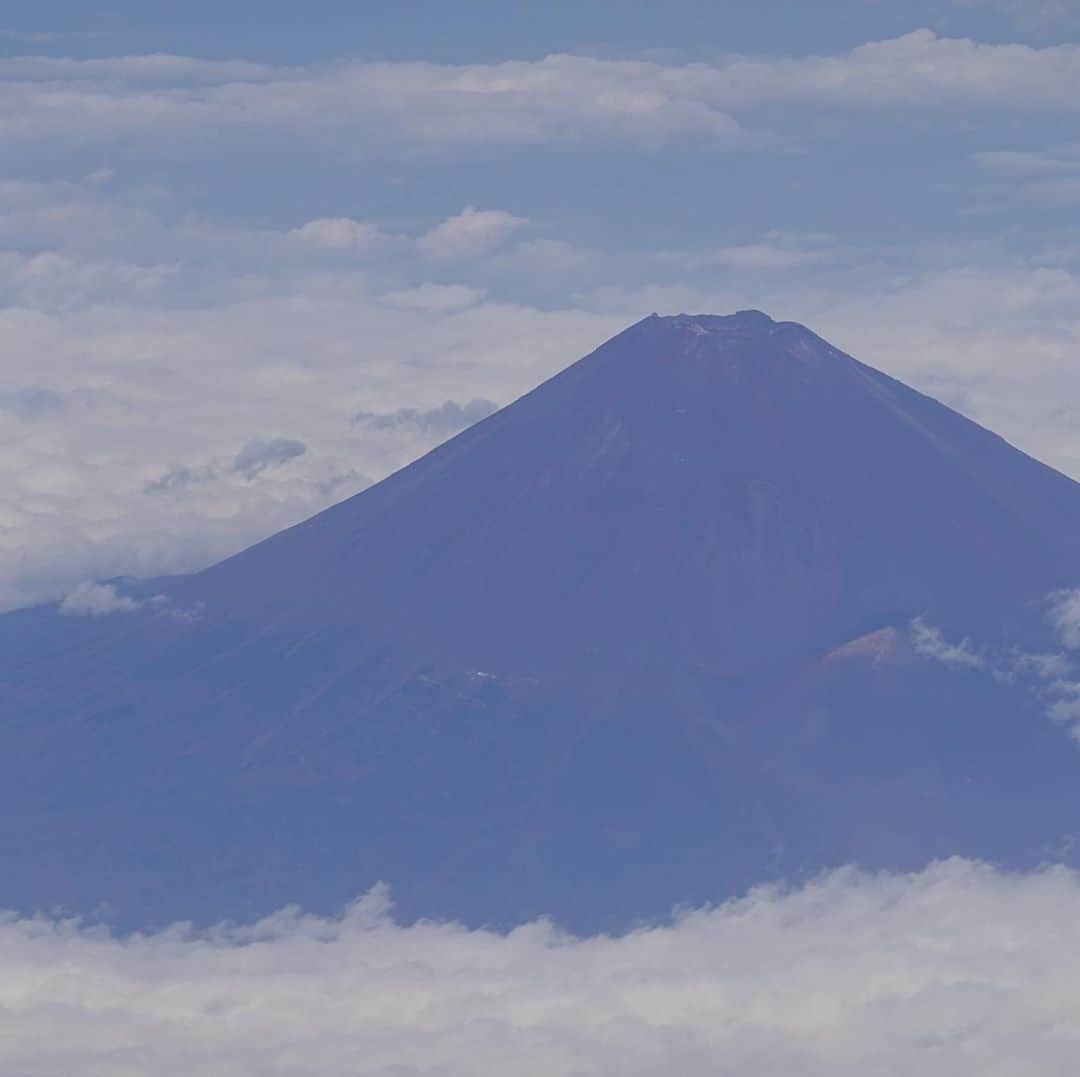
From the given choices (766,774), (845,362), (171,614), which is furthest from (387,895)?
(845,362)

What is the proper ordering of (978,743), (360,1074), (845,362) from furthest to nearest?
1. (845,362)
2. (978,743)
3. (360,1074)

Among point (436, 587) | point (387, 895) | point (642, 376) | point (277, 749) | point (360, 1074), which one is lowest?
point (360, 1074)

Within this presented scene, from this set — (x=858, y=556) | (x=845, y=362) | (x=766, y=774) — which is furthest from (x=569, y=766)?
(x=845, y=362)

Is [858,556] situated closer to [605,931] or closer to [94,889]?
[605,931]

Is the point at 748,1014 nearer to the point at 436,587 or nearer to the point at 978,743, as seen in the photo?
the point at 978,743

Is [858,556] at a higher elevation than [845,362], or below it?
below

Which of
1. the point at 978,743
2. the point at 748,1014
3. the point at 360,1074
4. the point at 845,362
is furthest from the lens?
the point at 845,362

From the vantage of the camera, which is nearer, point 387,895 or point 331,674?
point 387,895
